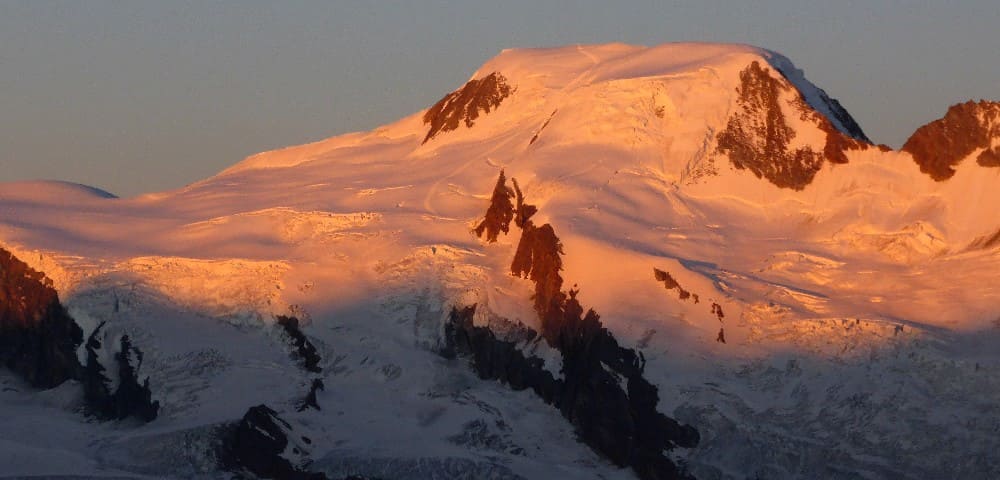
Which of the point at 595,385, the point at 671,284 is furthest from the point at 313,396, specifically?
the point at 671,284

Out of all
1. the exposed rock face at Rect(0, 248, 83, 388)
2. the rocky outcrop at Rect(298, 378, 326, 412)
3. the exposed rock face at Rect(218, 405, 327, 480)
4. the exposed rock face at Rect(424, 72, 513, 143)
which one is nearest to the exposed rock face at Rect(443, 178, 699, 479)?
the rocky outcrop at Rect(298, 378, 326, 412)

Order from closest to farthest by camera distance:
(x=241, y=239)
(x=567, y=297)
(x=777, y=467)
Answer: (x=777, y=467)
(x=567, y=297)
(x=241, y=239)

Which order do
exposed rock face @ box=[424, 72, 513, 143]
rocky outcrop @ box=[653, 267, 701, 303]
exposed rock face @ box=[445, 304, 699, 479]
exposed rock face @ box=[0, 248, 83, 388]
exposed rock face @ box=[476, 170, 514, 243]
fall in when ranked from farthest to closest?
1. exposed rock face @ box=[424, 72, 513, 143]
2. exposed rock face @ box=[476, 170, 514, 243]
3. exposed rock face @ box=[0, 248, 83, 388]
4. rocky outcrop @ box=[653, 267, 701, 303]
5. exposed rock face @ box=[445, 304, 699, 479]

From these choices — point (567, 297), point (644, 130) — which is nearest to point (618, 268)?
point (567, 297)

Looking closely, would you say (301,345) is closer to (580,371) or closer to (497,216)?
(497,216)

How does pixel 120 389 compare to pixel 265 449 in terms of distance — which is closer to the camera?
pixel 265 449

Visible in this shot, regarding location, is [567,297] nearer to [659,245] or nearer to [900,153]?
[659,245]

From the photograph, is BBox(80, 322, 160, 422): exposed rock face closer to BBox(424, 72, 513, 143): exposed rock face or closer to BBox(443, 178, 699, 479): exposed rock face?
BBox(443, 178, 699, 479): exposed rock face
